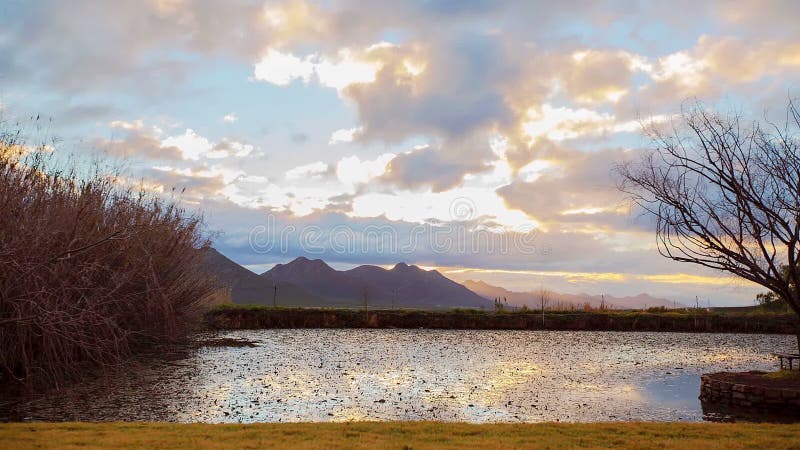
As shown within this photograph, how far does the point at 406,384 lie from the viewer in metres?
15.0

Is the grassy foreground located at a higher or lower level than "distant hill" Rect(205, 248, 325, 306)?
lower

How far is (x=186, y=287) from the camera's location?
20078 millimetres

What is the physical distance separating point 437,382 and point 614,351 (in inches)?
444

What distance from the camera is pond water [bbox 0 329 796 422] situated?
1177cm

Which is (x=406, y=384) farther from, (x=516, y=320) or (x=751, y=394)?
(x=516, y=320)

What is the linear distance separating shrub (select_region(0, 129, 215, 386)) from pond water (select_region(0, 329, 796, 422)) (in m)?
1.11

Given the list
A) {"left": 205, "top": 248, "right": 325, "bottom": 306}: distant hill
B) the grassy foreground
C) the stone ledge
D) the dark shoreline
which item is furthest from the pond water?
{"left": 205, "top": 248, "right": 325, "bottom": 306}: distant hill

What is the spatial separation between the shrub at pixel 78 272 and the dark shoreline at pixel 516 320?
44.3 ft

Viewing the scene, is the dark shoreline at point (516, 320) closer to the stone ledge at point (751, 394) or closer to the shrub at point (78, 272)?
the shrub at point (78, 272)

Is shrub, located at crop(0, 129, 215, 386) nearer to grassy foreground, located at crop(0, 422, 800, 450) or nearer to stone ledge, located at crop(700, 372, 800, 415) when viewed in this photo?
grassy foreground, located at crop(0, 422, 800, 450)

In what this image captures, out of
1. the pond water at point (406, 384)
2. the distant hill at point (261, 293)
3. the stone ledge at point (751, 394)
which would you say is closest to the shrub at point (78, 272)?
the pond water at point (406, 384)

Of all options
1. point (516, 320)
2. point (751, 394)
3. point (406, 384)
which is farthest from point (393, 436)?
point (516, 320)

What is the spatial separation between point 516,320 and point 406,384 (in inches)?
890

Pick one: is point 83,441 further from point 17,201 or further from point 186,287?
point 186,287
